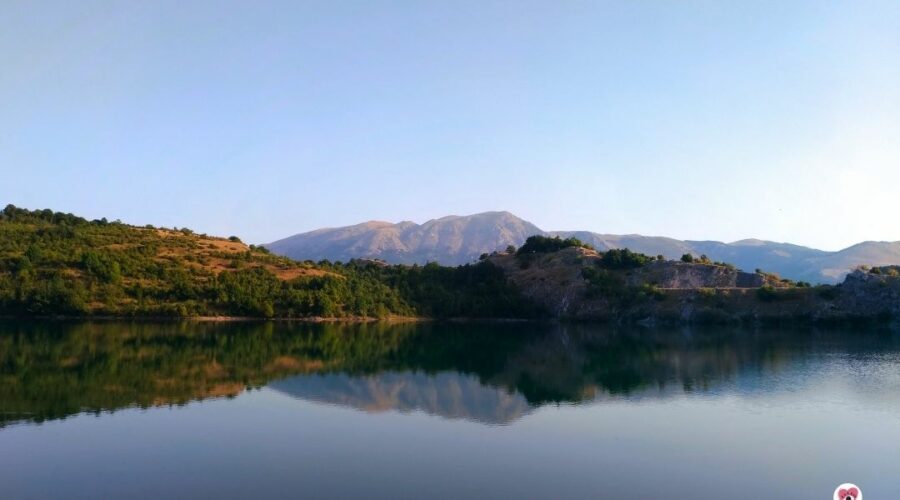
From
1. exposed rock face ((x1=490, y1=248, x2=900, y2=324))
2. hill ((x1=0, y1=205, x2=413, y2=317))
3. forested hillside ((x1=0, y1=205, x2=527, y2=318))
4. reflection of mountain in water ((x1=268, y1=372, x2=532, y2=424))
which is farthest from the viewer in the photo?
exposed rock face ((x1=490, y1=248, x2=900, y2=324))

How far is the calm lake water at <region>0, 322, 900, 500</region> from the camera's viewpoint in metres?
19.9

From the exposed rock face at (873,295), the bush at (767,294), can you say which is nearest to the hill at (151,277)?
the bush at (767,294)

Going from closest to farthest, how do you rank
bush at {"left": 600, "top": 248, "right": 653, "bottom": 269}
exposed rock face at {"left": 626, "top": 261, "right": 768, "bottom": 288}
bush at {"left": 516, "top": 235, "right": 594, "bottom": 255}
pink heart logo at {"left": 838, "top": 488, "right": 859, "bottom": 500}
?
pink heart logo at {"left": 838, "top": 488, "right": 859, "bottom": 500} → exposed rock face at {"left": 626, "top": 261, "right": 768, "bottom": 288} → bush at {"left": 600, "top": 248, "right": 653, "bottom": 269} → bush at {"left": 516, "top": 235, "right": 594, "bottom": 255}

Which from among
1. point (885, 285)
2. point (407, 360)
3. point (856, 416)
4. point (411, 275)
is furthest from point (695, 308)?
point (856, 416)

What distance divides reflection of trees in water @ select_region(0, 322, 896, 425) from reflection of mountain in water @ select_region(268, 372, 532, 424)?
0.35 ft

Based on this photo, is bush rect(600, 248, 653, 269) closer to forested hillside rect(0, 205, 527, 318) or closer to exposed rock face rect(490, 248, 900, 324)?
exposed rock face rect(490, 248, 900, 324)

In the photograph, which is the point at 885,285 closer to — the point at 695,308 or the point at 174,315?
the point at 695,308

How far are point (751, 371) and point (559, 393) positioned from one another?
1546cm

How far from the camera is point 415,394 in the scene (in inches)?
1406

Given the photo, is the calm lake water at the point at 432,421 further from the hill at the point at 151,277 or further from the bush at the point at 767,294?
the bush at the point at 767,294

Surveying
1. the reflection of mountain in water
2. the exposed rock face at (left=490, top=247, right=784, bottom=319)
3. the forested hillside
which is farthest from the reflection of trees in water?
the exposed rock face at (left=490, top=247, right=784, bottom=319)

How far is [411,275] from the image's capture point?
107 meters

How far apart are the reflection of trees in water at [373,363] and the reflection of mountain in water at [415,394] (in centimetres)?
11

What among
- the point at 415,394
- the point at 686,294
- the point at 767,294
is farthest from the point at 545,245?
the point at 415,394
